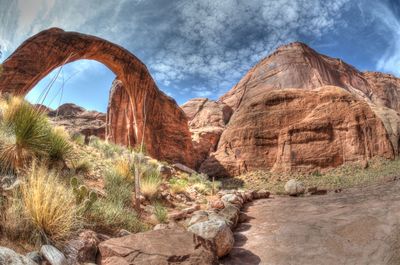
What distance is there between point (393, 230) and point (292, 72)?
30320 mm

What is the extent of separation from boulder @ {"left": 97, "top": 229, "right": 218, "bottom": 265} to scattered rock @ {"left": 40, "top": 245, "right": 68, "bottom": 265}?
69 cm

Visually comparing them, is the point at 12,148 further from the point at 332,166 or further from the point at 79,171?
the point at 332,166

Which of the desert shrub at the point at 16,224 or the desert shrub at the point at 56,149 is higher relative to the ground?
the desert shrub at the point at 56,149

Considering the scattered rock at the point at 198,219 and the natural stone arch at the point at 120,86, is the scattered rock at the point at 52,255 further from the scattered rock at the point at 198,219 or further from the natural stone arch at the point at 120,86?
the natural stone arch at the point at 120,86

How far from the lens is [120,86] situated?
23.2 metres

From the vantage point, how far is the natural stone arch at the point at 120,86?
41.6 feet

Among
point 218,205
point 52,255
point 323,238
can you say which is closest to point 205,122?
point 218,205

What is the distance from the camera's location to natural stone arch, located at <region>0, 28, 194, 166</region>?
12680 mm

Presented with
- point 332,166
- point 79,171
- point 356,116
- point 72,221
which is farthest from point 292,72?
point 72,221

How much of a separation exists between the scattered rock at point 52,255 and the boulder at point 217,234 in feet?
7.18

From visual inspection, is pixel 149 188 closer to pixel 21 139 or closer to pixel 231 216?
pixel 231 216

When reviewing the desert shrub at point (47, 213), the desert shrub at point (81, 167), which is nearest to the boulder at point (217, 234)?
the desert shrub at point (47, 213)

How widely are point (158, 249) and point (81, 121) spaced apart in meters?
33.1

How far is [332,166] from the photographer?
65.9 ft
